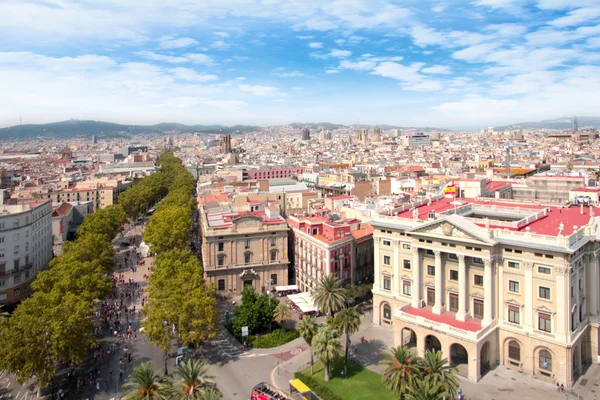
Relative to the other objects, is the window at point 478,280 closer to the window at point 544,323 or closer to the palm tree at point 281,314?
the window at point 544,323

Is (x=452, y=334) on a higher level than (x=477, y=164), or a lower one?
lower

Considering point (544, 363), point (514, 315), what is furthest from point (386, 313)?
point (544, 363)

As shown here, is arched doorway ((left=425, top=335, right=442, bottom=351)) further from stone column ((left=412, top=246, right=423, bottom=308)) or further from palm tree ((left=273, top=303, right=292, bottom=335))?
palm tree ((left=273, top=303, right=292, bottom=335))

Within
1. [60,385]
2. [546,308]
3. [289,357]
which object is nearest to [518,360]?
[546,308]

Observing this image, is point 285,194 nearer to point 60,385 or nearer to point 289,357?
point 289,357

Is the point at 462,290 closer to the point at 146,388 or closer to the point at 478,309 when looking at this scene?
the point at 478,309

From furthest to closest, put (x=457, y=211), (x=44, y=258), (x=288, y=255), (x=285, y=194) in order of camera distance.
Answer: (x=285, y=194), (x=44, y=258), (x=288, y=255), (x=457, y=211)
